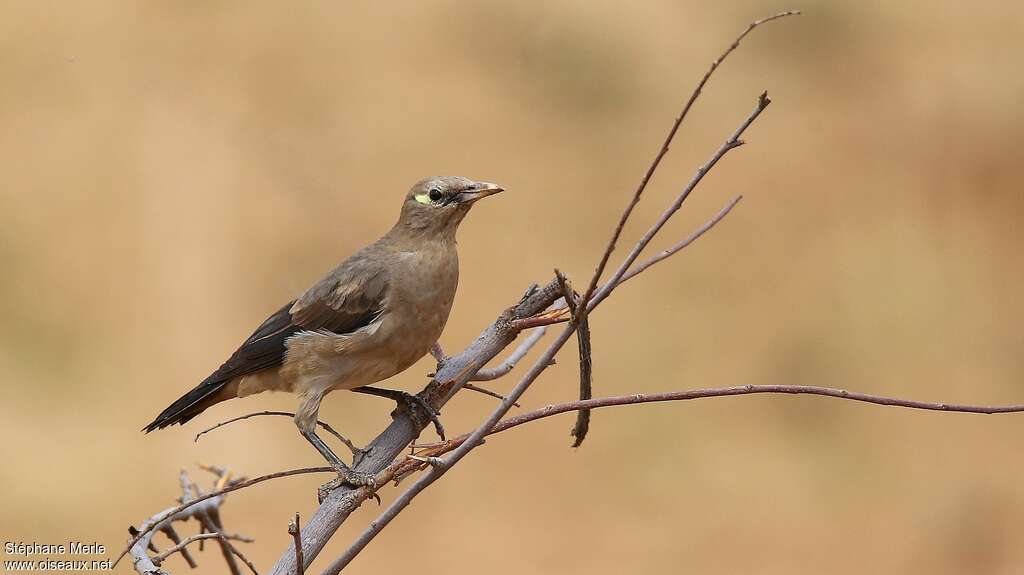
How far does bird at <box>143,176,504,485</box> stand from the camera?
3756 mm

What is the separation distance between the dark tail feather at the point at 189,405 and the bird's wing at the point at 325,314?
1.6 inches

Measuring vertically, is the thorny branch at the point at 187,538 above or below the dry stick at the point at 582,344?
below

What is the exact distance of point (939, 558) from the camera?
10961 mm

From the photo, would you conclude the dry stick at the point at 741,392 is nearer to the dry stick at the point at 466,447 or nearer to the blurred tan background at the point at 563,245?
the dry stick at the point at 466,447

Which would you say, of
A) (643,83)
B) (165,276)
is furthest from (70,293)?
(643,83)

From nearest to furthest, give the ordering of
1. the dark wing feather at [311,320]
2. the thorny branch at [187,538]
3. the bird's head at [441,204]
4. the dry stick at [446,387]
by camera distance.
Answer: the dry stick at [446,387] < the thorny branch at [187,538] < the dark wing feather at [311,320] < the bird's head at [441,204]

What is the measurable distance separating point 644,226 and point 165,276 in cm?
571

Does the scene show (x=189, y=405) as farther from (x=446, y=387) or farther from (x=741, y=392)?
(x=741, y=392)

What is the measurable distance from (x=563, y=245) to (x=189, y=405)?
9.76 m

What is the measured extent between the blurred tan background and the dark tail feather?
6.10 m

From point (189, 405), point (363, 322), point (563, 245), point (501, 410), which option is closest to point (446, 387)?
point (363, 322)

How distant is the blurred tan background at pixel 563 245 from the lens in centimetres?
1138

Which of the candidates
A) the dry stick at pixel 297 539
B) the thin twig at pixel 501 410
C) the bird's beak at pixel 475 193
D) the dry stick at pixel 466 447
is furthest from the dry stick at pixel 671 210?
the bird's beak at pixel 475 193

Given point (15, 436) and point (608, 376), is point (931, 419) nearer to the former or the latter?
point (608, 376)
